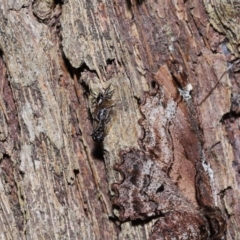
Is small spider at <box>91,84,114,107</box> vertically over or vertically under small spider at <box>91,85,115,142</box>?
over

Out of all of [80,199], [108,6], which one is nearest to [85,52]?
[108,6]

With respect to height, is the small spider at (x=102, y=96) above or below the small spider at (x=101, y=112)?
above

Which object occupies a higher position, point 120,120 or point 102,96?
point 102,96

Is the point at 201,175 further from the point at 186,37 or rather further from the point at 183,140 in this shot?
the point at 186,37
